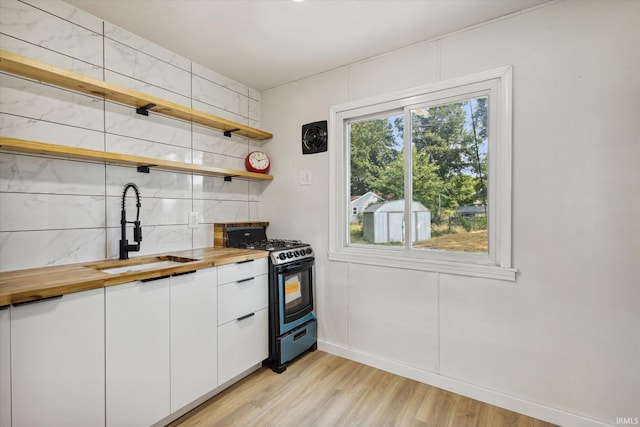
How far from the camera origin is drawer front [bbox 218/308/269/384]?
2113 mm

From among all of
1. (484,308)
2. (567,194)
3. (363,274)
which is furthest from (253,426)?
(567,194)

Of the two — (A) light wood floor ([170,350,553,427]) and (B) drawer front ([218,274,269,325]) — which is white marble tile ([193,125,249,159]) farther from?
(A) light wood floor ([170,350,553,427])

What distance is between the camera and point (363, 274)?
8.53 feet

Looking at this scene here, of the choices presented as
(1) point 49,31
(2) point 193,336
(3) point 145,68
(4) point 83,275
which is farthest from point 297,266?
(1) point 49,31

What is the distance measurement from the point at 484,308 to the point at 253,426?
5.38 ft

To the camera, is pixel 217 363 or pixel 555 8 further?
pixel 217 363

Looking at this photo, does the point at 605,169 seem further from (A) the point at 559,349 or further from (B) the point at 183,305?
(B) the point at 183,305

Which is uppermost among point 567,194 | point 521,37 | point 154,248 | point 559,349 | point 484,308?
point 521,37

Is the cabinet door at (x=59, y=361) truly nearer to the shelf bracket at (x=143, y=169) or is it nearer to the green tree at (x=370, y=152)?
the shelf bracket at (x=143, y=169)

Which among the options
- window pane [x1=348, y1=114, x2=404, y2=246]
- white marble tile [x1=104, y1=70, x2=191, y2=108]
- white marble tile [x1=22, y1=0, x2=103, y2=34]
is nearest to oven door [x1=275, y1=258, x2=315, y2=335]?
window pane [x1=348, y1=114, x2=404, y2=246]

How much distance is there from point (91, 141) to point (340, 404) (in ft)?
7.79

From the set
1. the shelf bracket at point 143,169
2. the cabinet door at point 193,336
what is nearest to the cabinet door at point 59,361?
the cabinet door at point 193,336

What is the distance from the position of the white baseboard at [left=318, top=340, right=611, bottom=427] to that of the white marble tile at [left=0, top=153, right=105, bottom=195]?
88.8 inches

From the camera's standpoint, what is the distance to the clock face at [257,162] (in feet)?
9.88
